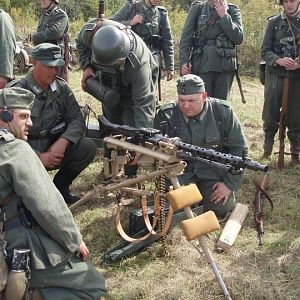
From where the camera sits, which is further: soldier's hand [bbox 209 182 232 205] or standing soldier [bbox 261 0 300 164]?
standing soldier [bbox 261 0 300 164]

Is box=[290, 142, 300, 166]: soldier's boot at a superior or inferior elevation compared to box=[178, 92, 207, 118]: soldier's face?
inferior

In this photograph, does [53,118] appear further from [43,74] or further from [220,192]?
[220,192]

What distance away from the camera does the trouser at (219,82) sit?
657 cm

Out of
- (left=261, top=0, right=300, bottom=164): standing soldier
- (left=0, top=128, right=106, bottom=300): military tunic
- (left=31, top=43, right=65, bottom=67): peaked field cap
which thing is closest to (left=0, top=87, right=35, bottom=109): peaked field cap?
(left=0, top=128, right=106, bottom=300): military tunic

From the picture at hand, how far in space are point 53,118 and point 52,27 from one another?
382cm

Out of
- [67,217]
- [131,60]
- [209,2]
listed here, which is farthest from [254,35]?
[67,217]

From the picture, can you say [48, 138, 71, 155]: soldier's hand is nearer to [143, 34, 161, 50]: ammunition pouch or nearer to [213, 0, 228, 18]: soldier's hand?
[213, 0, 228, 18]: soldier's hand

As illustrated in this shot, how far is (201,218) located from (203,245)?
0.22 meters

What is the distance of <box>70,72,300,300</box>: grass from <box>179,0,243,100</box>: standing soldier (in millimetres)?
1610

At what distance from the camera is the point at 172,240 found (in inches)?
177

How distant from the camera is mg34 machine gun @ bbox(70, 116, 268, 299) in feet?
11.6

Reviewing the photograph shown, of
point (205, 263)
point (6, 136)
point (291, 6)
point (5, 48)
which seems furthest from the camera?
point (291, 6)

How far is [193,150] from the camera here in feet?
12.0

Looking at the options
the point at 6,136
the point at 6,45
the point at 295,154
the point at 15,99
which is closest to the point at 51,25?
the point at 6,45
